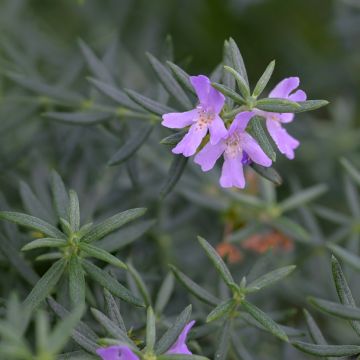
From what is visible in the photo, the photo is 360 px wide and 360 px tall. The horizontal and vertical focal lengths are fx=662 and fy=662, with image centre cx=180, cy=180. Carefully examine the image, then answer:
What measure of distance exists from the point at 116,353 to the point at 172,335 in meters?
0.22

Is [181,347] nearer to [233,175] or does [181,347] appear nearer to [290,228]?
[233,175]

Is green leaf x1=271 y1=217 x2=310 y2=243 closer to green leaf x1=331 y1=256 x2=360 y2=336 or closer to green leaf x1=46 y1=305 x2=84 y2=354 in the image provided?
green leaf x1=331 y1=256 x2=360 y2=336

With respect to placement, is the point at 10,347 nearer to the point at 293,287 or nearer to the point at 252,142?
the point at 252,142

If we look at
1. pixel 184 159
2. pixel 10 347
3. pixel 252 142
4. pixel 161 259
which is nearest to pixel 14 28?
pixel 161 259

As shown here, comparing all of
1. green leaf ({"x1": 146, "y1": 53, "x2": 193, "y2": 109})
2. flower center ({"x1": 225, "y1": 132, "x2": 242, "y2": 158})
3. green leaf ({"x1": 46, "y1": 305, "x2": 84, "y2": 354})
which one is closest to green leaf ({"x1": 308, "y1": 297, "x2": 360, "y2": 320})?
flower center ({"x1": 225, "y1": 132, "x2": 242, "y2": 158})

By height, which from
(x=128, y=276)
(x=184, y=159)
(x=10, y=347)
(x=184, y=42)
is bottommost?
(x=10, y=347)

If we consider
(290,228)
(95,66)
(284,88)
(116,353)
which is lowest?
(116,353)

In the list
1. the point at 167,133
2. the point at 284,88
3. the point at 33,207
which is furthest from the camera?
the point at 167,133

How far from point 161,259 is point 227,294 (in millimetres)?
600

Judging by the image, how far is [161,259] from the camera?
9.47 feet

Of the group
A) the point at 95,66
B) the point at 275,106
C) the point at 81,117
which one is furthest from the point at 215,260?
the point at 95,66

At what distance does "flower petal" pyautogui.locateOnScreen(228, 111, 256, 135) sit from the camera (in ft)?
5.85

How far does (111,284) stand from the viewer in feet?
6.04

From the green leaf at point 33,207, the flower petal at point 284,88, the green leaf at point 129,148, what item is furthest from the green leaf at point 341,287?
the green leaf at point 33,207
